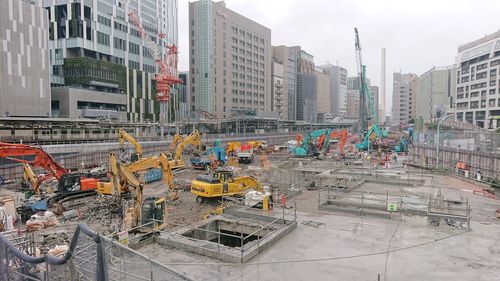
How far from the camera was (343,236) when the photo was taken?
16594mm

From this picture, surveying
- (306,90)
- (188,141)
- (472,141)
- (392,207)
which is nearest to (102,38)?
(188,141)

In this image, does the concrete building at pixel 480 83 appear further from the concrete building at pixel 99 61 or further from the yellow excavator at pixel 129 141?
the concrete building at pixel 99 61

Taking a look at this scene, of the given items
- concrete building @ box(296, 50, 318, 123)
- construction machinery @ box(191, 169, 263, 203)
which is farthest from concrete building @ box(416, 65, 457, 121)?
construction machinery @ box(191, 169, 263, 203)

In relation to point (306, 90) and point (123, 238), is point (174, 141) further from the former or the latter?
point (306, 90)

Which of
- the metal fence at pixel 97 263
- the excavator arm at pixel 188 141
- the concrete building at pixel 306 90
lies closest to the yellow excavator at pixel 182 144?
the excavator arm at pixel 188 141

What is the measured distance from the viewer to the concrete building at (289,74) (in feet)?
552

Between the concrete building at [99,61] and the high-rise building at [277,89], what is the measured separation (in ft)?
227

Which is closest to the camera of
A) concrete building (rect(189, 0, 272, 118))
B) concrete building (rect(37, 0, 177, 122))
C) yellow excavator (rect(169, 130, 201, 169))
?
yellow excavator (rect(169, 130, 201, 169))

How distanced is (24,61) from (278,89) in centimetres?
11072

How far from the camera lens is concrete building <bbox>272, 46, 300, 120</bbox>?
552 ft

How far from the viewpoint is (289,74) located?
177m

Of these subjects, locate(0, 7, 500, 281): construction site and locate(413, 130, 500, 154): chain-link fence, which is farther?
locate(413, 130, 500, 154): chain-link fence

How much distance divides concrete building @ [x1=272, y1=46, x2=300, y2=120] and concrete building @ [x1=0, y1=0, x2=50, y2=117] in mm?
110532

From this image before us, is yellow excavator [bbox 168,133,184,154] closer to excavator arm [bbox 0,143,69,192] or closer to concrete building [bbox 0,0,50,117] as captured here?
excavator arm [bbox 0,143,69,192]
